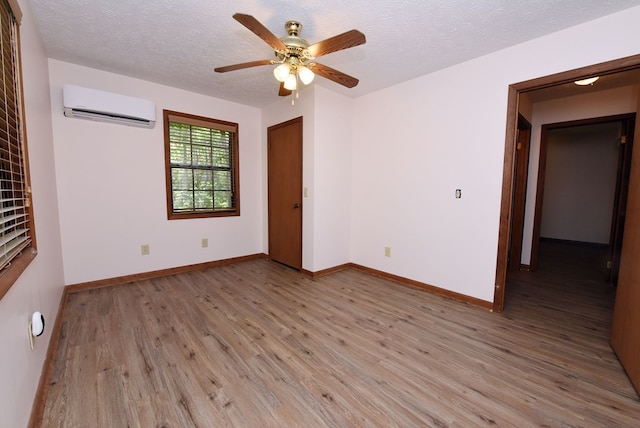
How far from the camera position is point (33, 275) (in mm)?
1512

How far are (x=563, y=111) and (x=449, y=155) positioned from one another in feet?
6.83

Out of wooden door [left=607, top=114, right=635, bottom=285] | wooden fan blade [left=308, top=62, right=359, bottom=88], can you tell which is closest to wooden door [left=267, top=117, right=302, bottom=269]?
wooden fan blade [left=308, top=62, right=359, bottom=88]

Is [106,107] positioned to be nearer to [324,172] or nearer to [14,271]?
[14,271]

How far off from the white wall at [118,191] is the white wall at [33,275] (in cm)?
21

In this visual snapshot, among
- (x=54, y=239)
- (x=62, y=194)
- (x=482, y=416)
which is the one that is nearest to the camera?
(x=482, y=416)

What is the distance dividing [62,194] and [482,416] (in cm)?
391

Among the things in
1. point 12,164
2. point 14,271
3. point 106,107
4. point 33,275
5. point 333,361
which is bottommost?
point 333,361

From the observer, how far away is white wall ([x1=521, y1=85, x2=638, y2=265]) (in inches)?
119

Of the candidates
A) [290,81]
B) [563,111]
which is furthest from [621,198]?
[290,81]

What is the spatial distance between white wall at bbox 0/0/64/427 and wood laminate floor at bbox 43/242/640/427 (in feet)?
0.84

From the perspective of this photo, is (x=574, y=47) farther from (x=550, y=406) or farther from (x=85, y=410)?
(x=85, y=410)

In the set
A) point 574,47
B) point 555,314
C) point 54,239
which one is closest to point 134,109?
point 54,239

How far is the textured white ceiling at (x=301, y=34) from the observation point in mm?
1790

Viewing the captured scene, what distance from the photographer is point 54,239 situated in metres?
2.32
